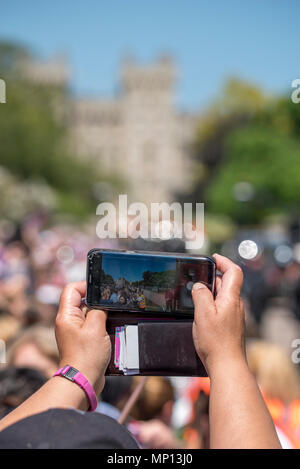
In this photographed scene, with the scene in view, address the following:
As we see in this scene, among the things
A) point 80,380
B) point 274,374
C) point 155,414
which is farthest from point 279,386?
point 80,380

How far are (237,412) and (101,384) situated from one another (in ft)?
1.11

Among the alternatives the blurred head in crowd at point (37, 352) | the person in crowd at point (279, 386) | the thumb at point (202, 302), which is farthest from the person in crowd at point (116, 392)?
the thumb at point (202, 302)

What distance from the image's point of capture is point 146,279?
1343mm

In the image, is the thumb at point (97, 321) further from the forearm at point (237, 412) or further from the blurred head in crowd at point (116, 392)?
the blurred head in crowd at point (116, 392)

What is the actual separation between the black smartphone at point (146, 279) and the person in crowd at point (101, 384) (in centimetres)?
4

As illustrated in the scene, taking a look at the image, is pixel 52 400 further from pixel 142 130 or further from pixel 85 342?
pixel 142 130

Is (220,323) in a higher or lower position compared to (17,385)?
higher

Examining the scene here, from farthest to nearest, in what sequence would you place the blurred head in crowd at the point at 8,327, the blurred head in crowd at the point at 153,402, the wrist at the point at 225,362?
the blurred head in crowd at the point at 8,327
the blurred head in crowd at the point at 153,402
the wrist at the point at 225,362

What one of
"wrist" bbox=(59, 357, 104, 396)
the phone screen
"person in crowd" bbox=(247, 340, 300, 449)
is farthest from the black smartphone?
"person in crowd" bbox=(247, 340, 300, 449)

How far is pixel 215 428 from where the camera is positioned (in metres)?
1.10

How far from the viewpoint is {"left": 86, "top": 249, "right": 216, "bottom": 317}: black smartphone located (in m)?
1.33

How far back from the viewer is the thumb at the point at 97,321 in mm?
1285

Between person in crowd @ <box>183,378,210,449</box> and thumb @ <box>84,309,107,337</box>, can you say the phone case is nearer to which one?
thumb @ <box>84,309,107,337</box>

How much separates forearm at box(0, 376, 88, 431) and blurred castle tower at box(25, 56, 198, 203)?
6416 centimetres
